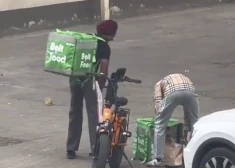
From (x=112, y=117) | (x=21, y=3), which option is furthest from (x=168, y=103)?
(x=21, y=3)

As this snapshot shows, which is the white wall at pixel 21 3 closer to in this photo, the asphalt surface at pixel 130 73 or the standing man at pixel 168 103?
the asphalt surface at pixel 130 73

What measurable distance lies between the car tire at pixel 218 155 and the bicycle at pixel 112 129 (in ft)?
4.25

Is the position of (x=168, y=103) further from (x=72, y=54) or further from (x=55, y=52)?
(x=55, y=52)

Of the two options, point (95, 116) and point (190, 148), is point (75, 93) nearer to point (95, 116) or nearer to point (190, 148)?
point (95, 116)

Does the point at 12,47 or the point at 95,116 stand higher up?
the point at 12,47

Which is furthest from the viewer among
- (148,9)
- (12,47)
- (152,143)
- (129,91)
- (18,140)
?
(148,9)

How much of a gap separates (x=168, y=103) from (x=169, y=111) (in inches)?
3.9

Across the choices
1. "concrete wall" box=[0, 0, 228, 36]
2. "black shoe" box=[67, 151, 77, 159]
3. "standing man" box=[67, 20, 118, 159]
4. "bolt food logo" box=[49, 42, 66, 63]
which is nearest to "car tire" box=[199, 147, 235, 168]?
"standing man" box=[67, 20, 118, 159]

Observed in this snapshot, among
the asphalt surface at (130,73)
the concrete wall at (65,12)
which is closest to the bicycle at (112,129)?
the asphalt surface at (130,73)

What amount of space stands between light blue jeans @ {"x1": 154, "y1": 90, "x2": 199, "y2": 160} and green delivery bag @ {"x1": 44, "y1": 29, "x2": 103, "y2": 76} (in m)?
0.92

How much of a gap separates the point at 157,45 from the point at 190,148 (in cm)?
1107

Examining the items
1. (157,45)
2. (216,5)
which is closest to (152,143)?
(157,45)

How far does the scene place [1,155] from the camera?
10.0 m

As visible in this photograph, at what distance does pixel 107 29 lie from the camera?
371 inches
